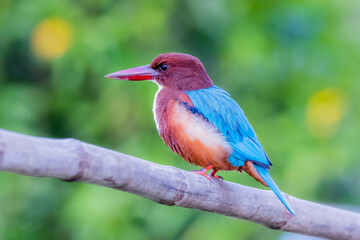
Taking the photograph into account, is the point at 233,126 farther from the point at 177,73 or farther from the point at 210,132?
the point at 177,73

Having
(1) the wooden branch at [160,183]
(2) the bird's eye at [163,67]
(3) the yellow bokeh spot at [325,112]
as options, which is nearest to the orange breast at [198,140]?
(1) the wooden branch at [160,183]

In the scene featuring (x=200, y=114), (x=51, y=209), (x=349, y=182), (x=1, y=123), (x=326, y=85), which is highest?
(x=200, y=114)

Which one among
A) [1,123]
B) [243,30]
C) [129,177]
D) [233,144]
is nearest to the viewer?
[129,177]

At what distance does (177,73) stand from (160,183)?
2.27 ft

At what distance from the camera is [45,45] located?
9.61ft

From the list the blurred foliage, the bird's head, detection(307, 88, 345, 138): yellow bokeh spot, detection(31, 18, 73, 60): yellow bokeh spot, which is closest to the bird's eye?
the bird's head

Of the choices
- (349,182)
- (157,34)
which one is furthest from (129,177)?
(349,182)

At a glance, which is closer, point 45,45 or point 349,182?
point 45,45

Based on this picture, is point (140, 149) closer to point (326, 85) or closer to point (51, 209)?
point (51, 209)

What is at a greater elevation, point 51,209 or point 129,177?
point 129,177

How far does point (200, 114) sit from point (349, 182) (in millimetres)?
1717

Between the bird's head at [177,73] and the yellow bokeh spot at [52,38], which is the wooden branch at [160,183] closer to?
the bird's head at [177,73]

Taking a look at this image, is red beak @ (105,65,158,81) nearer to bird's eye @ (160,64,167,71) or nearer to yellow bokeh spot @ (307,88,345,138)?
bird's eye @ (160,64,167,71)

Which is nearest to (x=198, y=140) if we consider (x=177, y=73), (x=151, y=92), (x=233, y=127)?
(x=233, y=127)
